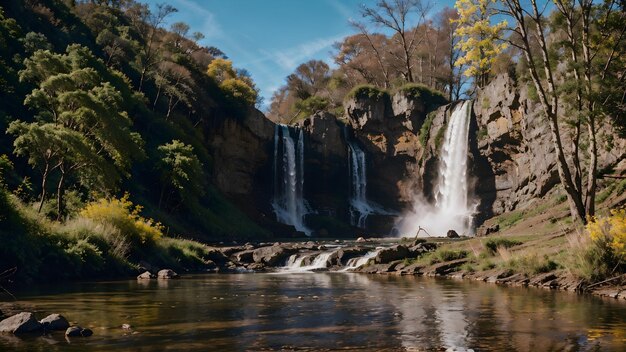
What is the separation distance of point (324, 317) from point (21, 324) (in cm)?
632

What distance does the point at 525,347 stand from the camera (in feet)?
32.3

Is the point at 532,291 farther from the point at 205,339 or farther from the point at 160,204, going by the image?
the point at 160,204

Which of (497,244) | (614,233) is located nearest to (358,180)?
(497,244)

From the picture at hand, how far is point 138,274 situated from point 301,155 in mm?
42783

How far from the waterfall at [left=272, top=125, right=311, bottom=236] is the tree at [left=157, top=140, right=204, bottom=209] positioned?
17653 millimetres

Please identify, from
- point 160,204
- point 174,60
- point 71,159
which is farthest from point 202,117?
point 71,159

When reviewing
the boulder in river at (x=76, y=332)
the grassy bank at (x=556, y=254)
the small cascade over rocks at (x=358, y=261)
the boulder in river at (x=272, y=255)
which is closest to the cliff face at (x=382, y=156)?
the grassy bank at (x=556, y=254)

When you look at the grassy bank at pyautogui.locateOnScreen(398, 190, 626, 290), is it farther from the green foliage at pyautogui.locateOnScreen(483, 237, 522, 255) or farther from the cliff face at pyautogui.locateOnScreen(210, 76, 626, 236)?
the cliff face at pyautogui.locateOnScreen(210, 76, 626, 236)

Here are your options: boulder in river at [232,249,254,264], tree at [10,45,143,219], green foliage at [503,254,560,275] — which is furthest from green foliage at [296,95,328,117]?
green foliage at [503,254,560,275]

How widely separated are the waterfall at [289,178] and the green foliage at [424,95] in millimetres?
13480

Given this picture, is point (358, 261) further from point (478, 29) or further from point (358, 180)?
point (358, 180)

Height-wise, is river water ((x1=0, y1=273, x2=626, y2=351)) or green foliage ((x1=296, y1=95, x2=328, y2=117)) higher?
green foliage ((x1=296, y1=95, x2=328, y2=117))

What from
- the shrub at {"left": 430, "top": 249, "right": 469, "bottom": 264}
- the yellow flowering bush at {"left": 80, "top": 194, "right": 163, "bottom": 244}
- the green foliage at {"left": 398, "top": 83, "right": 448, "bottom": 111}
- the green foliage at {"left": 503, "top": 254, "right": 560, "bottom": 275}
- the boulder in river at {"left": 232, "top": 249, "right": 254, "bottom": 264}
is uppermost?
the green foliage at {"left": 398, "top": 83, "right": 448, "bottom": 111}

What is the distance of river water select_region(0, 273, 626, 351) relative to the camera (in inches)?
405
